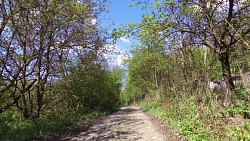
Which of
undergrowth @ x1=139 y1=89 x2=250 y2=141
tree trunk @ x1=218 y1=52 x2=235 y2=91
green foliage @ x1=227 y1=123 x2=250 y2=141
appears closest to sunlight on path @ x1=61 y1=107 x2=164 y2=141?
undergrowth @ x1=139 y1=89 x2=250 y2=141

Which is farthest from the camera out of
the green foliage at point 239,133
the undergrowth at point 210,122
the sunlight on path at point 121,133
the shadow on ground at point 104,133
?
the shadow on ground at point 104,133

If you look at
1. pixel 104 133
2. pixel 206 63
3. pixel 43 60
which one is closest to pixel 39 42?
pixel 43 60

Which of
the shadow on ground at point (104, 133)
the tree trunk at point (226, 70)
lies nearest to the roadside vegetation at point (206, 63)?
the tree trunk at point (226, 70)

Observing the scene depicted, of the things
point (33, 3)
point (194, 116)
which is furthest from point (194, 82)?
point (33, 3)

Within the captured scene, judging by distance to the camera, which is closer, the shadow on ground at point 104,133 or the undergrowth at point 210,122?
the undergrowth at point 210,122

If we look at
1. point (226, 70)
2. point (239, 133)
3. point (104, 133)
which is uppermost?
point (226, 70)

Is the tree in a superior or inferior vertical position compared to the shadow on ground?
superior

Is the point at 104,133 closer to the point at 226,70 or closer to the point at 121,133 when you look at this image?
the point at 121,133

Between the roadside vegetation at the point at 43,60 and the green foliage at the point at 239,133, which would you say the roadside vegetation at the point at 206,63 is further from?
the roadside vegetation at the point at 43,60

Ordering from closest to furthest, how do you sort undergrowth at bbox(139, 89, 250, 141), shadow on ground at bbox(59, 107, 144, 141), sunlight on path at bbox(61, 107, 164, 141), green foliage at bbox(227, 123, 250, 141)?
green foliage at bbox(227, 123, 250, 141) < undergrowth at bbox(139, 89, 250, 141) < sunlight on path at bbox(61, 107, 164, 141) < shadow on ground at bbox(59, 107, 144, 141)

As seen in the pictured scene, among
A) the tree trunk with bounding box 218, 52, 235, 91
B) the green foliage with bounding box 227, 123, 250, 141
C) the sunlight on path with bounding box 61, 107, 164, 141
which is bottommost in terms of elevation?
the sunlight on path with bounding box 61, 107, 164, 141

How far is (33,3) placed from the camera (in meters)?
9.53

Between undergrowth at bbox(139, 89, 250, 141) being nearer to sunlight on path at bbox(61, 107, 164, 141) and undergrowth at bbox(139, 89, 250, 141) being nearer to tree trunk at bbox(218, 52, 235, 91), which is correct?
sunlight on path at bbox(61, 107, 164, 141)

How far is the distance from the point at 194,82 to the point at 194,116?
236 centimetres
